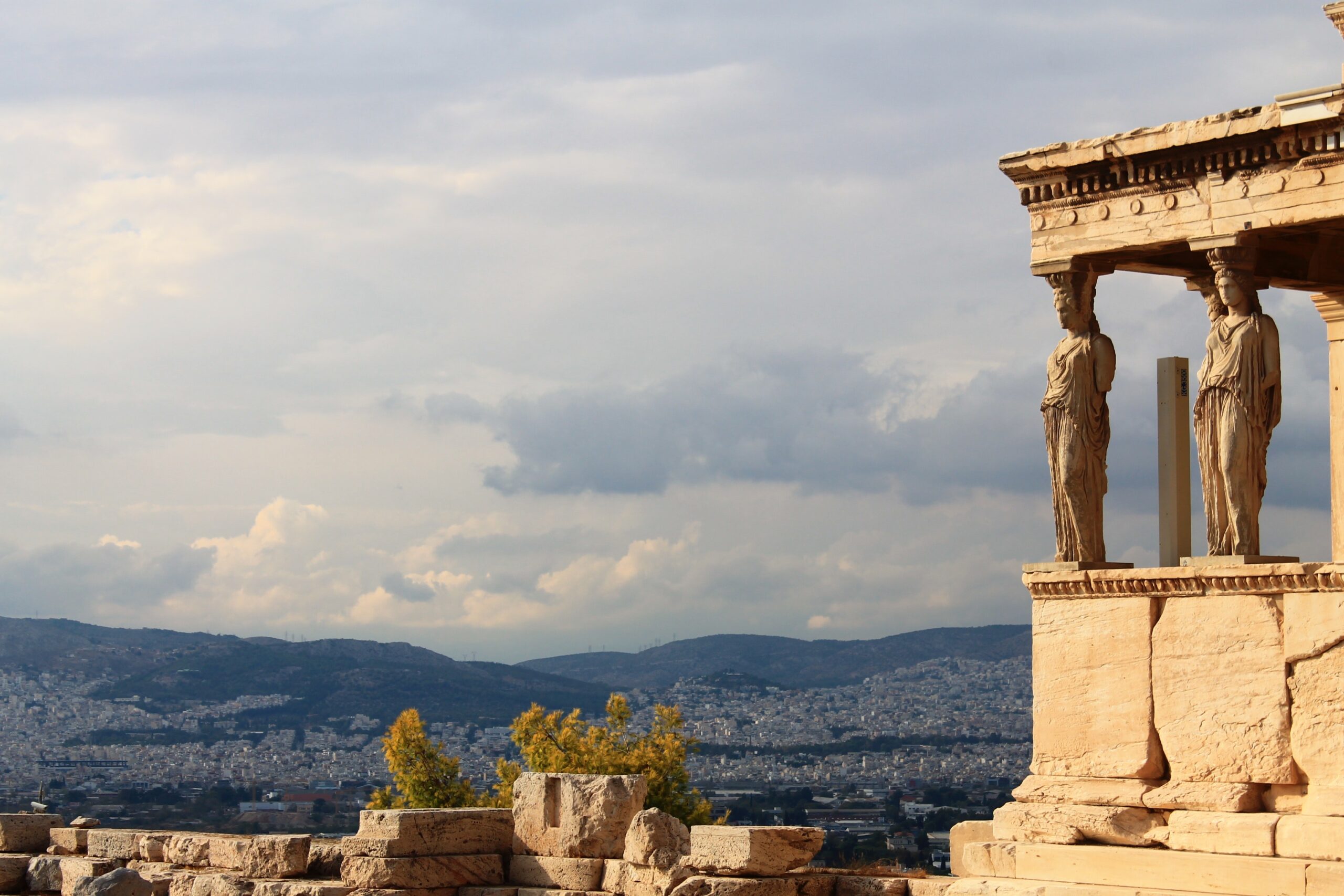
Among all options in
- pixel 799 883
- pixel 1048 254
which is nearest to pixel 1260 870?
pixel 799 883

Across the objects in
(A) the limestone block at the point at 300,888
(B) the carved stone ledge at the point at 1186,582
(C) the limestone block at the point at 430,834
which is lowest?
(A) the limestone block at the point at 300,888

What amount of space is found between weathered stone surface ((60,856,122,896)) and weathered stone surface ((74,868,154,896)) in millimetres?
1539

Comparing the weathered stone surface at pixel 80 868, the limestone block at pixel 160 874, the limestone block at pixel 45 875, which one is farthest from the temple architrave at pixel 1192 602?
the limestone block at pixel 45 875

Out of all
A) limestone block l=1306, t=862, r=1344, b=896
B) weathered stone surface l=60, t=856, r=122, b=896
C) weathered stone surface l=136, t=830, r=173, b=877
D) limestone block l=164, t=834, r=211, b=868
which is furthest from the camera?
weathered stone surface l=136, t=830, r=173, b=877

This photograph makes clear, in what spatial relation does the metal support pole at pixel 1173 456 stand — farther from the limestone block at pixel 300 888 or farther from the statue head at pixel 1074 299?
the limestone block at pixel 300 888

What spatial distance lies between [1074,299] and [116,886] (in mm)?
8218

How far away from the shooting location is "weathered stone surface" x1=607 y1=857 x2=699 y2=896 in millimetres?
12562

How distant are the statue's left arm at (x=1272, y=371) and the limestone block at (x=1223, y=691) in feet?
4.08

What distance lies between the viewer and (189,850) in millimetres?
15609

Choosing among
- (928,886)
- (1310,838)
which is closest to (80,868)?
(928,886)

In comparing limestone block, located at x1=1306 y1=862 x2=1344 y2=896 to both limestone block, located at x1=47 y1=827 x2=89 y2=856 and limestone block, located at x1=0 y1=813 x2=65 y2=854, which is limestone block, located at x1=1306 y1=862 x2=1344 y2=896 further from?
limestone block, located at x1=0 y1=813 x2=65 y2=854

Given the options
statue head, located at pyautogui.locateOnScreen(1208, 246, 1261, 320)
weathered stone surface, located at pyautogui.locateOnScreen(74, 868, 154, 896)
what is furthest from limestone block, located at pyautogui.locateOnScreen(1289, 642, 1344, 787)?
weathered stone surface, located at pyautogui.locateOnScreen(74, 868, 154, 896)

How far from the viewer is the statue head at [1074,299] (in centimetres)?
1206

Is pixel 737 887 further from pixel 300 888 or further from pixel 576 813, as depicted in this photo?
pixel 300 888
